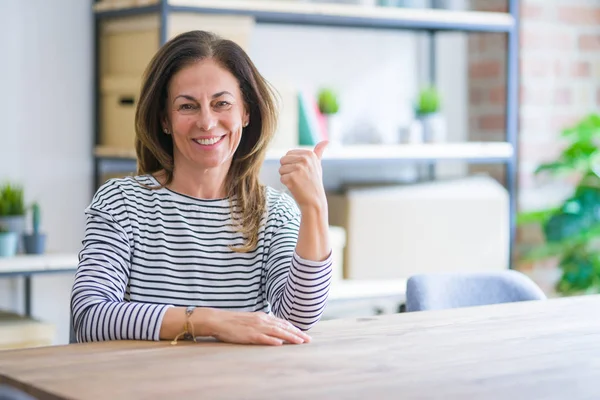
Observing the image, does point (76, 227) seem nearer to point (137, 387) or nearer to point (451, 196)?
point (451, 196)

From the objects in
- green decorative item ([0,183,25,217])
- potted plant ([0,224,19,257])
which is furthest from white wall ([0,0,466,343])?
potted plant ([0,224,19,257])

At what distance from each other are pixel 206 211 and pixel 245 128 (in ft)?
0.72

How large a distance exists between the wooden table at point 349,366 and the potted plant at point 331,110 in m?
1.73

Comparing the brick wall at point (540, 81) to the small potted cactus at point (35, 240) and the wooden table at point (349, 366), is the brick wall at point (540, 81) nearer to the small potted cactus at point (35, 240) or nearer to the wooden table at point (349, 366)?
the small potted cactus at point (35, 240)

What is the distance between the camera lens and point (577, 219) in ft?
12.1

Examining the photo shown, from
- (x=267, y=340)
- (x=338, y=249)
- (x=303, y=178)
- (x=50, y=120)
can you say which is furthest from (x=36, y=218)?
(x=267, y=340)

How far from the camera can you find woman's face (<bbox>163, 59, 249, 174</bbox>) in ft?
6.55

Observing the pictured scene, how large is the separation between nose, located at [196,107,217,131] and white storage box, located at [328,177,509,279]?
5.13 feet

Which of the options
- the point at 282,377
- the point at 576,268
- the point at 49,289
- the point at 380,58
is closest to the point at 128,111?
the point at 49,289

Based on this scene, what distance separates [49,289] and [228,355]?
208 cm

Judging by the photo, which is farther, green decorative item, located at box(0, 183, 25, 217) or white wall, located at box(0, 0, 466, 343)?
white wall, located at box(0, 0, 466, 343)

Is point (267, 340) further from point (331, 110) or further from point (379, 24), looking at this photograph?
point (379, 24)

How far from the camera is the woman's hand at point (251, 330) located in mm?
1654

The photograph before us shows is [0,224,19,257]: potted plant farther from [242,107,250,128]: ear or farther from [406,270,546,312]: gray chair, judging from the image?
[406,270,546,312]: gray chair
